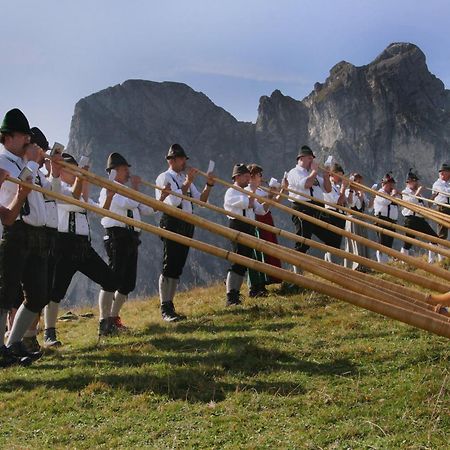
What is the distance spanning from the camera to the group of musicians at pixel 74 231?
5957mm

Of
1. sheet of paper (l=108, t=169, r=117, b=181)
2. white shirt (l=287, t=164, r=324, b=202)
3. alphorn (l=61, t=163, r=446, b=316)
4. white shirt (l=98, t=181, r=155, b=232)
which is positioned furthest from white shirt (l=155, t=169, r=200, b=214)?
alphorn (l=61, t=163, r=446, b=316)

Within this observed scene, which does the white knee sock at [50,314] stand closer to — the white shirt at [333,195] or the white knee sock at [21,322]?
the white knee sock at [21,322]

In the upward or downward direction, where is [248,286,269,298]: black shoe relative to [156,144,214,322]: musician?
downward

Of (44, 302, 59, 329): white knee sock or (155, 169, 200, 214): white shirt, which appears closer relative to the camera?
(44, 302, 59, 329): white knee sock

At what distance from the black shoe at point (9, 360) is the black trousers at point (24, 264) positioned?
53 centimetres

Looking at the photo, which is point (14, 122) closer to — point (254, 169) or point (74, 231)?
point (74, 231)

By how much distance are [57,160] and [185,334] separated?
275 cm

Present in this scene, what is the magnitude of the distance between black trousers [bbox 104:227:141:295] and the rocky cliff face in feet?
228

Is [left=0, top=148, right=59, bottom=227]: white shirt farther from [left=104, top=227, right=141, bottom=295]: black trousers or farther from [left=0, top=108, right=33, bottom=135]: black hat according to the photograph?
[left=104, top=227, right=141, bottom=295]: black trousers

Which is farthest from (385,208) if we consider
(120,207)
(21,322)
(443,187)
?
(21,322)

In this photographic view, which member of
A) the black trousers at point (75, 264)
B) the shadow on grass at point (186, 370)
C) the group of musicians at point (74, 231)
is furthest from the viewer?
the black trousers at point (75, 264)

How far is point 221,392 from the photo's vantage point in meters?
4.76

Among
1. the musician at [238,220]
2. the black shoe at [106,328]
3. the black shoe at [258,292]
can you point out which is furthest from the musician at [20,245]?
the black shoe at [258,292]

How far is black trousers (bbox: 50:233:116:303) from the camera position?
7516mm
